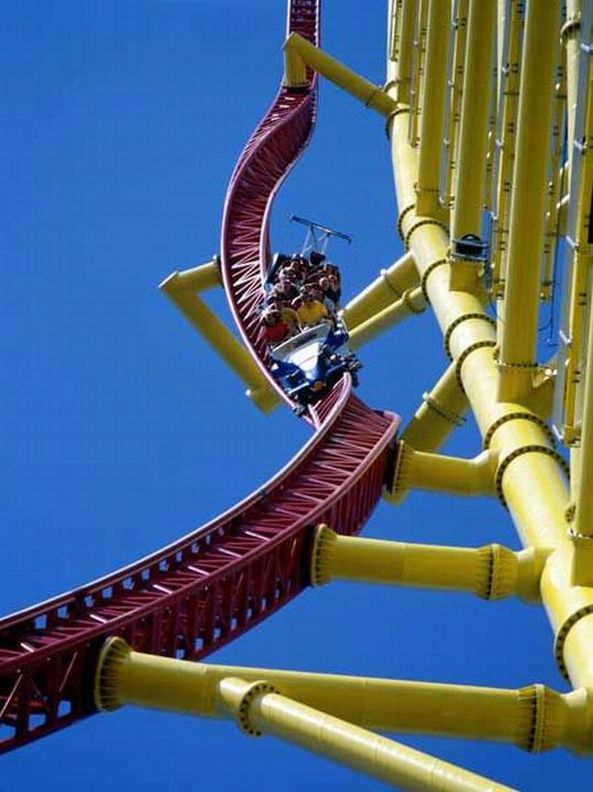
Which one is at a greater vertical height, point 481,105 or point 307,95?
point 307,95

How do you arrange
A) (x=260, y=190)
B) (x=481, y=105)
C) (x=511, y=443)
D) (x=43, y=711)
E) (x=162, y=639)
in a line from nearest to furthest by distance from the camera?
(x=43, y=711) → (x=162, y=639) → (x=511, y=443) → (x=481, y=105) → (x=260, y=190)

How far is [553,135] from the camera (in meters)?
15.9

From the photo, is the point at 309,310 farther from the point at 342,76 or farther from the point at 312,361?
the point at 342,76

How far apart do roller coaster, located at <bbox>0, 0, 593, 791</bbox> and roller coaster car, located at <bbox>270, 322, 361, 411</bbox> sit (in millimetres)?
184

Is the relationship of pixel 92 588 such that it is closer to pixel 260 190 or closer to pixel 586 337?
pixel 586 337

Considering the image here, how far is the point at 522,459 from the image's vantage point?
603 inches

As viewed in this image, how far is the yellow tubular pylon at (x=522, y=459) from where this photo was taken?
42.5 ft

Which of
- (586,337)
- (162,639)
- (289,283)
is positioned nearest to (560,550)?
(586,337)

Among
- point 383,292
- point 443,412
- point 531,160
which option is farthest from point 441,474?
point 383,292

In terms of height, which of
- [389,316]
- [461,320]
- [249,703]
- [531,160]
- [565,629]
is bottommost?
[249,703]

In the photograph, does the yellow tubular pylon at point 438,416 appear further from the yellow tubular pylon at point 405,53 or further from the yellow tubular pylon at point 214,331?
the yellow tubular pylon at point 405,53

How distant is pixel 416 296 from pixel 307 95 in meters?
7.28

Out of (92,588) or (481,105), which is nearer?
(92,588)

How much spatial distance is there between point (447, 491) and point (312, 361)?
3.04 meters
